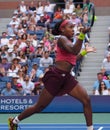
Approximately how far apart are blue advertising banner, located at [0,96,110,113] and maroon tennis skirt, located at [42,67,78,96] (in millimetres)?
6246

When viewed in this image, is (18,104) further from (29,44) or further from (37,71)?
(29,44)

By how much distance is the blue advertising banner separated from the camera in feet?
48.3

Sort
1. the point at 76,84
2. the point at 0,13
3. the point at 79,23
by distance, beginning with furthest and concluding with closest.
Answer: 1. the point at 0,13
2. the point at 79,23
3. the point at 76,84

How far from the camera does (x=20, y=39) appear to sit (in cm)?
1880

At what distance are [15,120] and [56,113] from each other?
6016 millimetres

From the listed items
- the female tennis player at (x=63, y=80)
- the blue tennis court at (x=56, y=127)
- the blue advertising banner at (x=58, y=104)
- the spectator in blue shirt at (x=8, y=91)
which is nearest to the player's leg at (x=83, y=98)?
the female tennis player at (x=63, y=80)

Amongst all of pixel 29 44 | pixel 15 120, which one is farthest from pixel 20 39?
pixel 15 120

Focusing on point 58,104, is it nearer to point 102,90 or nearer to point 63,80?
point 102,90

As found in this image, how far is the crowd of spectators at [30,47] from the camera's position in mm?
15570

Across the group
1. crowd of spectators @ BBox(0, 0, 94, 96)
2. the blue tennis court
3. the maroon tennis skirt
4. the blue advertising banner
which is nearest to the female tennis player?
the maroon tennis skirt

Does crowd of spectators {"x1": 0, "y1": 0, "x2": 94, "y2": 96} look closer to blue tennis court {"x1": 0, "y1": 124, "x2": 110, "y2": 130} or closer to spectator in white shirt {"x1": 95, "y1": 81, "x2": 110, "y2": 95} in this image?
spectator in white shirt {"x1": 95, "y1": 81, "x2": 110, "y2": 95}

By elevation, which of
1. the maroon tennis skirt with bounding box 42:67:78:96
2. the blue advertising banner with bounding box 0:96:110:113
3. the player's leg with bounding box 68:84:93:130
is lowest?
the blue advertising banner with bounding box 0:96:110:113

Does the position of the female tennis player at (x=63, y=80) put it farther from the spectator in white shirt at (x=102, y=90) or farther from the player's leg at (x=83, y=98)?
the spectator in white shirt at (x=102, y=90)

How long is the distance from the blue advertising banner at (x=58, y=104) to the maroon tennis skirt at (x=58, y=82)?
20.5ft
